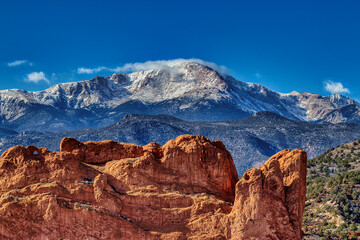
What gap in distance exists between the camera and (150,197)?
41469 mm

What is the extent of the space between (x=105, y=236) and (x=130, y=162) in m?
5.71

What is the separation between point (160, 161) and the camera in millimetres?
43906

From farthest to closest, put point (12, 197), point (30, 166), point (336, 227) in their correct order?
1. point (336, 227)
2. point (30, 166)
3. point (12, 197)

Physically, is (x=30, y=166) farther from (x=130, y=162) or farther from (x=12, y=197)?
(x=130, y=162)

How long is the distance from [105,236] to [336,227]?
4059 centimetres

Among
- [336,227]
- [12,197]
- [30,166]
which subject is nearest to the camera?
[12,197]

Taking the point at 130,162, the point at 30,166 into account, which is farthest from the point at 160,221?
the point at 30,166

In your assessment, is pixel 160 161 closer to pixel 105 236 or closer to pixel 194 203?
pixel 194 203

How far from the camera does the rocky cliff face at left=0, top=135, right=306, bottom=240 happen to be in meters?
39.2

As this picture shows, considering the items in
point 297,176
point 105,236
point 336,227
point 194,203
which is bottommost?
point 105,236

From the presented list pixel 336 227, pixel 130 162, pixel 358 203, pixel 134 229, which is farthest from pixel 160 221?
pixel 358 203

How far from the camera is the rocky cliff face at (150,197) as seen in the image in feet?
129

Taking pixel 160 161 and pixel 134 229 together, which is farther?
pixel 160 161

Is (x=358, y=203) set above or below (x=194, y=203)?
above
